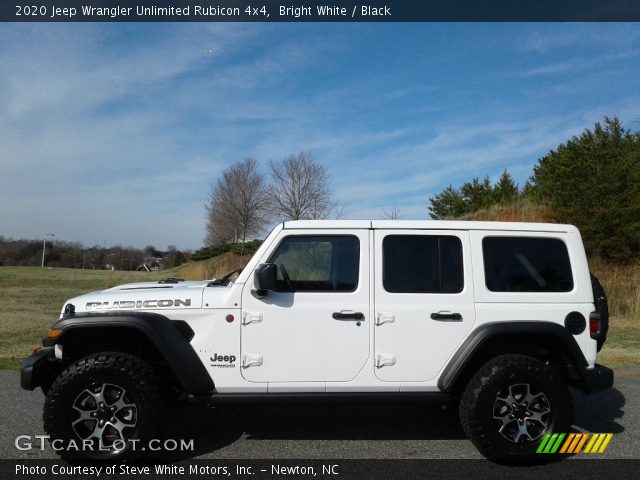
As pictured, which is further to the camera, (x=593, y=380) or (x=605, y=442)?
(x=605, y=442)

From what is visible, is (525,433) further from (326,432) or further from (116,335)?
(116,335)

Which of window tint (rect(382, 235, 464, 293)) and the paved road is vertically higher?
window tint (rect(382, 235, 464, 293))

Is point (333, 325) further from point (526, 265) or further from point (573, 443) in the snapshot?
point (573, 443)

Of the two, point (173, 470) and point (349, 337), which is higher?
point (349, 337)

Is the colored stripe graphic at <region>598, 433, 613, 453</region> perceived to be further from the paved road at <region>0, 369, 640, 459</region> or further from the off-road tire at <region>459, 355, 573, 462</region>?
the off-road tire at <region>459, 355, 573, 462</region>

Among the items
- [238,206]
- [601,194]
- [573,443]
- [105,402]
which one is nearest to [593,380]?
[573,443]

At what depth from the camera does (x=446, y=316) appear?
4.48m

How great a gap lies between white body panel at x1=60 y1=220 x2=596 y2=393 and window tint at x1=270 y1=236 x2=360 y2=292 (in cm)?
6

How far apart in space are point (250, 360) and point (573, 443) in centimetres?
263

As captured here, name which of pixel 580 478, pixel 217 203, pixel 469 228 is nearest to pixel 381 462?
pixel 580 478

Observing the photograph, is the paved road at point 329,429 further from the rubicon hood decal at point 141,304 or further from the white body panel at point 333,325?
the rubicon hood decal at point 141,304

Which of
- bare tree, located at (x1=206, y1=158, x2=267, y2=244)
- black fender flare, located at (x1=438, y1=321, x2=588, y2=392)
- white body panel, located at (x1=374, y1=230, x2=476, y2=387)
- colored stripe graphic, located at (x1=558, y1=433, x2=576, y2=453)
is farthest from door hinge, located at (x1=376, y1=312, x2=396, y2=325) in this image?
bare tree, located at (x1=206, y1=158, x2=267, y2=244)

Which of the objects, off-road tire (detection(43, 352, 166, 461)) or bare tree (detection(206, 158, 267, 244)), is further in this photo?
bare tree (detection(206, 158, 267, 244))

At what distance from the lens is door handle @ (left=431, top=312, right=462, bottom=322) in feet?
14.7
